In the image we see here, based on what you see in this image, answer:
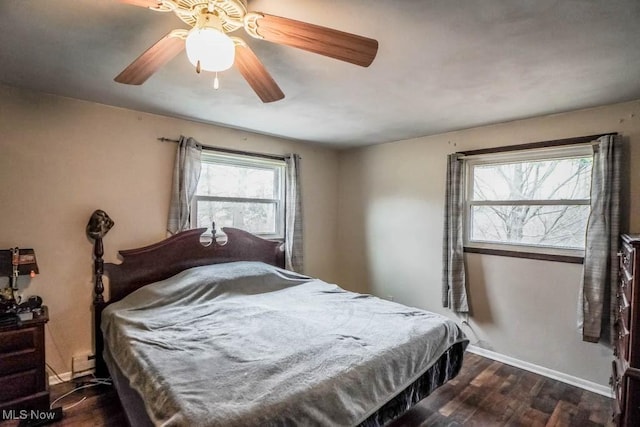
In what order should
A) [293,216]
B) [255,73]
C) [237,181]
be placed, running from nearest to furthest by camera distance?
[255,73] → [237,181] → [293,216]

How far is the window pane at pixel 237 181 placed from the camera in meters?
3.43

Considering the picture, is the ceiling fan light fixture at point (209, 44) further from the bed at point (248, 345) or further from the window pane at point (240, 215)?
the window pane at point (240, 215)

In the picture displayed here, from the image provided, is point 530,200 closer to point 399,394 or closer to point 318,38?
point 399,394

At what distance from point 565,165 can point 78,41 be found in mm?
3715

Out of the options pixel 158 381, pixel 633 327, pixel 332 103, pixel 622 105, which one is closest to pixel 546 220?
pixel 622 105

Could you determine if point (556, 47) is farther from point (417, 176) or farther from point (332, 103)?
point (417, 176)

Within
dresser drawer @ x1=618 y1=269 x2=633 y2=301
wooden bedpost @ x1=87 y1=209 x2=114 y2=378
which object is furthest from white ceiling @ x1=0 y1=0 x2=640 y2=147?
dresser drawer @ x1=618 y1=269 x2=633 y2=301

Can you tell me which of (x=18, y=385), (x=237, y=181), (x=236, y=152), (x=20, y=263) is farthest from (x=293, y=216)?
(x=18, y=385)

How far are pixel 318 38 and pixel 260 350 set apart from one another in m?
1.60

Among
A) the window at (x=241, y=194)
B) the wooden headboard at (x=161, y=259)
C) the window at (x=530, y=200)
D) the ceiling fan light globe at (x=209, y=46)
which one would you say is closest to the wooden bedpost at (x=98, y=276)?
the wooden headboard at (x=161, y=259)

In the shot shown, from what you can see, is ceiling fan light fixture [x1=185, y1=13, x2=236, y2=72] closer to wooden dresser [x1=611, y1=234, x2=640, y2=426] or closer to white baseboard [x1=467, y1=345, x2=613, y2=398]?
wooden dresser [x1=611, y1=234, x2=640, y2=426]

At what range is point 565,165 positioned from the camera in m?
2.88

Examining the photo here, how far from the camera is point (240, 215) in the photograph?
367cm

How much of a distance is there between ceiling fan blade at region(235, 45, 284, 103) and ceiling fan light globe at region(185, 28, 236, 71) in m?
0.21
